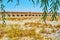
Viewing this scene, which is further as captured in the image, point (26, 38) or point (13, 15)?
point (13, 15)

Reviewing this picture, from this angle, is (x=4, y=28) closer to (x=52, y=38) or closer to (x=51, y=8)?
(x=52, y=38)

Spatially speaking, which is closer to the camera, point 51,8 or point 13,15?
point 51,8

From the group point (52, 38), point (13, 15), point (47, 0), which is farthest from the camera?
point (13, 15)

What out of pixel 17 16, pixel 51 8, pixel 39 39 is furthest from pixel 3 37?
pixel 17 16

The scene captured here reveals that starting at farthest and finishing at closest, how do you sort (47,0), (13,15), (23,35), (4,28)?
(13,15)
(4,28)
(23,35)
(47,0)

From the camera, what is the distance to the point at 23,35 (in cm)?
527

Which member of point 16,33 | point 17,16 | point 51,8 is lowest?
point 17,16

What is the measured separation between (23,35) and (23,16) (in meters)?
3.82

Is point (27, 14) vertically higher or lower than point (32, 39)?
lower

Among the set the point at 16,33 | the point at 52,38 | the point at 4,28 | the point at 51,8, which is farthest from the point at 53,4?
the point at 4,28

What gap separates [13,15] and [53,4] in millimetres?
7482

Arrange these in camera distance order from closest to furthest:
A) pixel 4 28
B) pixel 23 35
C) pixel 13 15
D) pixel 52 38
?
pixel 52 38
pixel 23 35
pixel 4 28
pixel 13 15

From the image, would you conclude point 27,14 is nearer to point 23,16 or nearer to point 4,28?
point 23,16

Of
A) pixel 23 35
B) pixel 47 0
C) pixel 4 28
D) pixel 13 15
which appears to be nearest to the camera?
pixel 47 0
